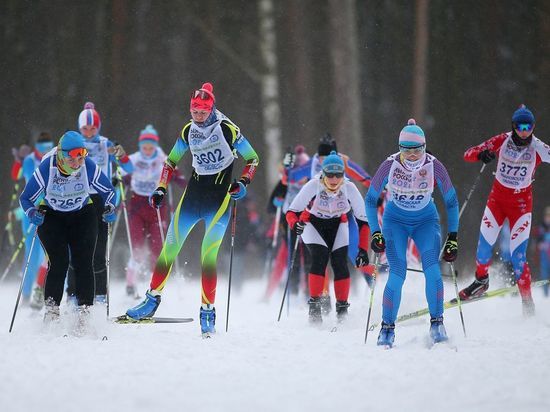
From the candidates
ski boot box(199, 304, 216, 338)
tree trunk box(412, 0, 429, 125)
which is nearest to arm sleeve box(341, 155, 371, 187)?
ski boot box(199, 304, 216, 338)

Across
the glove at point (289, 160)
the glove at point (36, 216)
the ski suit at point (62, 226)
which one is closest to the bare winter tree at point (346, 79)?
the glove at point (289, 160)

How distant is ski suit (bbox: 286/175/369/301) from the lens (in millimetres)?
8531

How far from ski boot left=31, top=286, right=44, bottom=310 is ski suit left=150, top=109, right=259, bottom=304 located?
104 inches

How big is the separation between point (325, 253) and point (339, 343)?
162 centimetres

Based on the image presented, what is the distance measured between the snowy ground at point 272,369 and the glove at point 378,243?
0.80 meters

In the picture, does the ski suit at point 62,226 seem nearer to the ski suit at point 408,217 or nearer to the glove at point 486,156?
the ski suit at point 408,217

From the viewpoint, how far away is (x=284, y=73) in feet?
71.2

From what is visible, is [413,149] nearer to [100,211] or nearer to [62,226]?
[62,226]

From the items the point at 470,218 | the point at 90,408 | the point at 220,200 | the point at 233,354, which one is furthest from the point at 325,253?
the point at 470,218

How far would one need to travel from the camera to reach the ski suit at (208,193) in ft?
24.6

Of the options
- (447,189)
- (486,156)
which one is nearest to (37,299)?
(447,189)

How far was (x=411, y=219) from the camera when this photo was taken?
23.2 feet

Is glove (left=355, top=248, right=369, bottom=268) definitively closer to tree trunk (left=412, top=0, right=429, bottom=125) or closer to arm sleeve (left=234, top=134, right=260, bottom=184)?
arm sleeve (left=234, top=134, right=260, bottom=184)

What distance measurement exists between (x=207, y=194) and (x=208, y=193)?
0.04 ft
